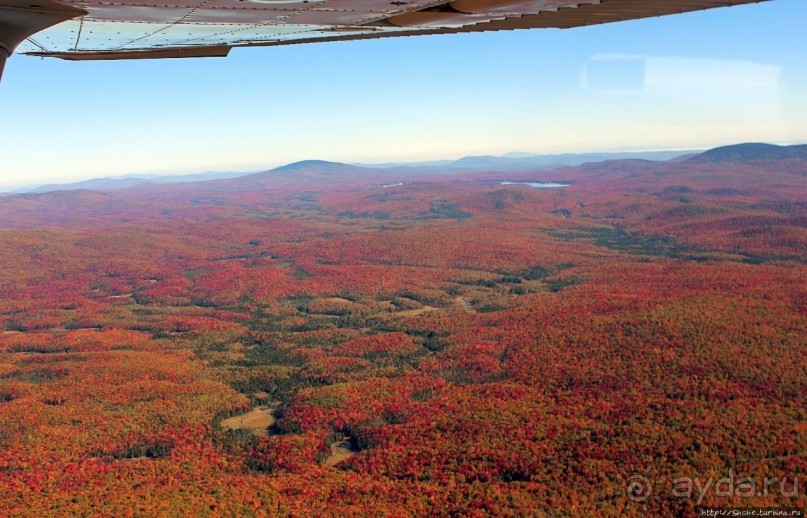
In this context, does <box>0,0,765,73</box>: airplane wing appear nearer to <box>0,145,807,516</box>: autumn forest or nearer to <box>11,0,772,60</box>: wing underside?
<box>11,0,772,60</box>: wing underside

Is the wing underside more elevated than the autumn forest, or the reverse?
the wing underside

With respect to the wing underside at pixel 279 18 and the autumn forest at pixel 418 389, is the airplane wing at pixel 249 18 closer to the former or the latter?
the wing underside at pixel 279 18

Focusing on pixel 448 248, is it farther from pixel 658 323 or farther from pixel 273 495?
pixel 273 495

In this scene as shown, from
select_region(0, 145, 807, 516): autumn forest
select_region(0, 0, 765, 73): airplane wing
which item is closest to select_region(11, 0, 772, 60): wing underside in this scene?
select_region(0, 0, 765, 73): airplane wing

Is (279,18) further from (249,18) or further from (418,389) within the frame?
(418,389)

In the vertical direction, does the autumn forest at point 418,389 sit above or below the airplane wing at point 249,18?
below

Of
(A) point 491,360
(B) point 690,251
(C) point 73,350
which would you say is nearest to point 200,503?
(A) point 491,360

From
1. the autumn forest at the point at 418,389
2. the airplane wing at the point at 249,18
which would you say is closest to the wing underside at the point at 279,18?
the airplane wing at the point at 249,18

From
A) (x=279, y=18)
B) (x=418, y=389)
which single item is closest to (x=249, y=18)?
(x=279, y=18)
